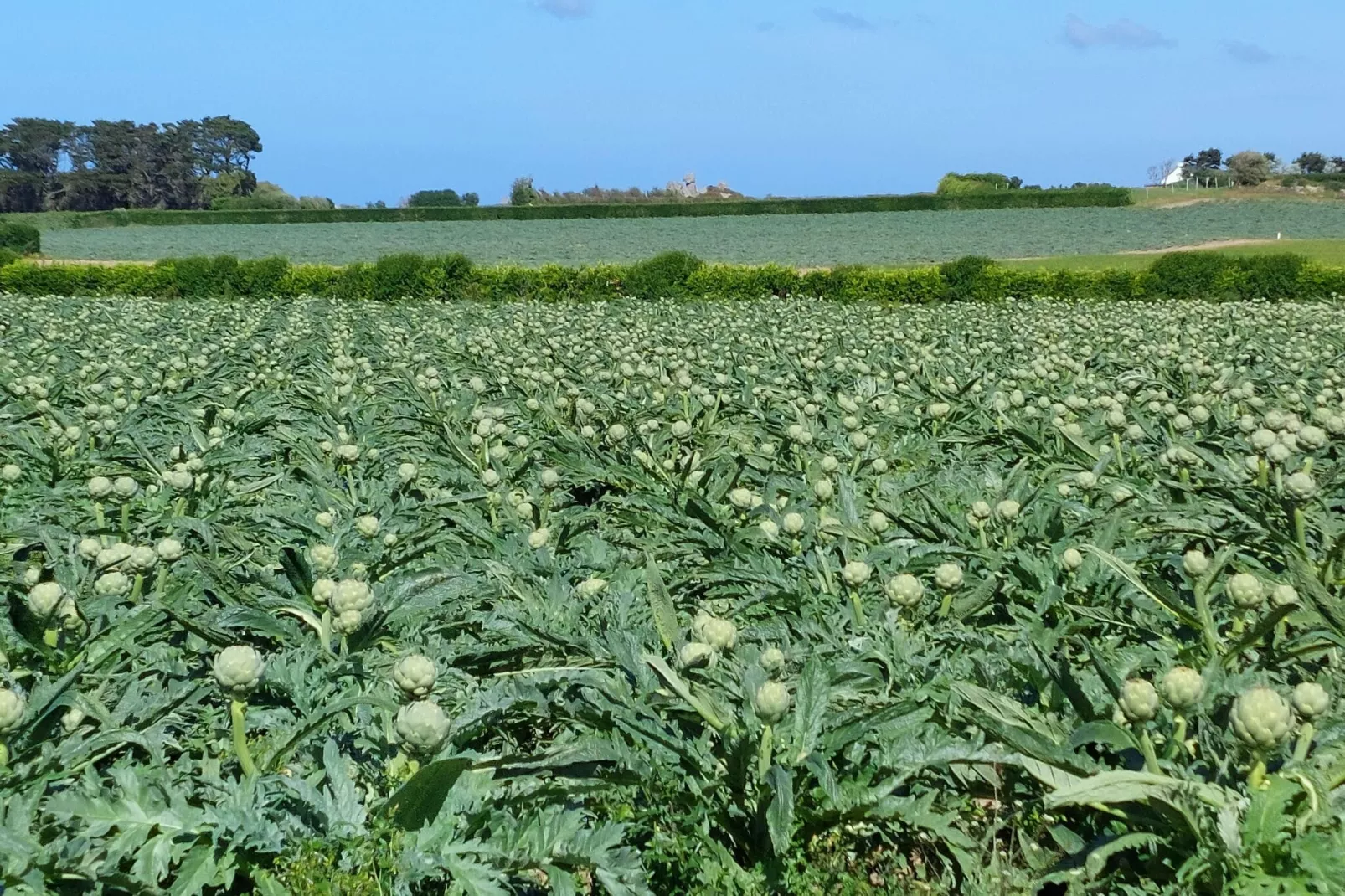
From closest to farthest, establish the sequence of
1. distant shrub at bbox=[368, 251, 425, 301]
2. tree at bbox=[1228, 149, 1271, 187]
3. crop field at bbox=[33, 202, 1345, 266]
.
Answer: distant shrub at bbox=[368, 251, 425, 301], crop field at bbox=[33, 202, 1345, 266], tree at bbox=[1228, 149, 1271, 187]

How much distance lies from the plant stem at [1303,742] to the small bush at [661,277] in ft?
75.0

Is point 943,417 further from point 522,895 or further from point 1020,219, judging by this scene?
point 1020,219

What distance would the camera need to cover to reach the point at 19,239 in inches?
1857

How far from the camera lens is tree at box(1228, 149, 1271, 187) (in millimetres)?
75375

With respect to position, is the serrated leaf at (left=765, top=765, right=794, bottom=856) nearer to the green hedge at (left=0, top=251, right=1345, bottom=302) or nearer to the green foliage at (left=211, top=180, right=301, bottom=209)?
the green hedge at (left=0, top=251, right=1345, bottom=302)

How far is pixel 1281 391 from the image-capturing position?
6906mm

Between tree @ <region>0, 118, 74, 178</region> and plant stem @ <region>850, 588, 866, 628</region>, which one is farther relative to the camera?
tree @ <region>0, 118, 74, 178</region>

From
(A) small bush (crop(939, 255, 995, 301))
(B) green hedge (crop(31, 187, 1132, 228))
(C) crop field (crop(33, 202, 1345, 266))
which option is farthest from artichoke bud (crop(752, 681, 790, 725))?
(B) green hedge (crop(31, 187, 1132, 228))


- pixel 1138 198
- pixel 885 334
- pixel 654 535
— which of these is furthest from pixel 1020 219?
pixel 654 535

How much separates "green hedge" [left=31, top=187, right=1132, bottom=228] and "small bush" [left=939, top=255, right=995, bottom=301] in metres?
46.1

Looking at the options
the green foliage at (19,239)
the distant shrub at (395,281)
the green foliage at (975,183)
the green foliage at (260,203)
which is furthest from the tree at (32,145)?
the distant shrub at (395,281)

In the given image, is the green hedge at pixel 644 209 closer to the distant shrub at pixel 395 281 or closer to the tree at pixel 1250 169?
the tree at pixel 1250 169

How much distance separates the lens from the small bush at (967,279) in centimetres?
2283

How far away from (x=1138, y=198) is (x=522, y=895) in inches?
2992
